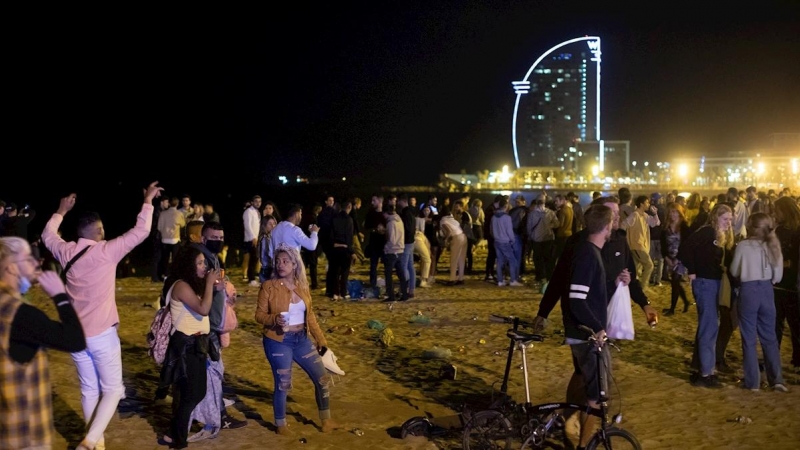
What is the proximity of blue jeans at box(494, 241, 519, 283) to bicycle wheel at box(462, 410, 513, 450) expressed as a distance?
30.2 feet

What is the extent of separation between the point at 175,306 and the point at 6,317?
8.06ft

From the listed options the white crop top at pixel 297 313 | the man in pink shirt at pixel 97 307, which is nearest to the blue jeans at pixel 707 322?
the white crop top at pixel 297 313

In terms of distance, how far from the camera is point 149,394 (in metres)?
7.66

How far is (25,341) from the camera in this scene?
3420 mm

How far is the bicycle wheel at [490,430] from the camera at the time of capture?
548cm

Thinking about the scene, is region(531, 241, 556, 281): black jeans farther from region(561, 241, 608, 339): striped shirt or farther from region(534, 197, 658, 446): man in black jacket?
region(561, 241, 608, 339): striped shirt

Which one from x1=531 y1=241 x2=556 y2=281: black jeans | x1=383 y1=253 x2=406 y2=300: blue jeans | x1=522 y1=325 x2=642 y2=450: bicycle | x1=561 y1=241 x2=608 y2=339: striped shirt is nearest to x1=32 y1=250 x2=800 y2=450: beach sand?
x1=522 y1=325 x2=642 y2=450: bicycle

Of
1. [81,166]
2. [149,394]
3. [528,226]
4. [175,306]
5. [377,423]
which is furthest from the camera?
[81,166]

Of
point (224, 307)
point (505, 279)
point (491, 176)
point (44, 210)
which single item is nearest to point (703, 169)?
point (491, 176)

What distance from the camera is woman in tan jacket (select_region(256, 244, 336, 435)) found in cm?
611

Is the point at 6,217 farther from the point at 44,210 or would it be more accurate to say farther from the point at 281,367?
the point at 44,210

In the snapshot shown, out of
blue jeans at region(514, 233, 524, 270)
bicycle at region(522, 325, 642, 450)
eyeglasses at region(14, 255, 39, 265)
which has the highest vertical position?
eyeglasses at region(14, 255, 39, 265)

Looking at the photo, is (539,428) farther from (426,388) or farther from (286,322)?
(426,388)

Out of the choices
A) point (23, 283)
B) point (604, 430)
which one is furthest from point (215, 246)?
point (604, 430)
